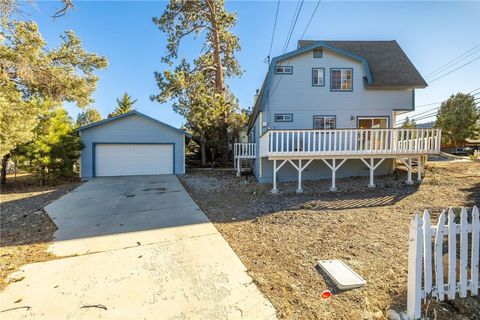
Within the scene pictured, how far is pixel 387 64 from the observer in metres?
12.0

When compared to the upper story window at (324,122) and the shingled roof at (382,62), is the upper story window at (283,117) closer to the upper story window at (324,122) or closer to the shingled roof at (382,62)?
the shingled roof at (382,62)

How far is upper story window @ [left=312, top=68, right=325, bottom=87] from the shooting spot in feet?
36.8

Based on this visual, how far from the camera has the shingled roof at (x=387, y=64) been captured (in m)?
11.1

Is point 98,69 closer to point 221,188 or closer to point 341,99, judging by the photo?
point 221,188

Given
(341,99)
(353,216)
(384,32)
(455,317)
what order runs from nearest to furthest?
(455,317) → (353,216) → (341,99) → (384,32)

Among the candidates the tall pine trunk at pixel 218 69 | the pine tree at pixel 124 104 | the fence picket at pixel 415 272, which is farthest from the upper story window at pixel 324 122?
the pine tree at pixel 124 104

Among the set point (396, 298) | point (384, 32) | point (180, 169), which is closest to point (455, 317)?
point (396, 298)

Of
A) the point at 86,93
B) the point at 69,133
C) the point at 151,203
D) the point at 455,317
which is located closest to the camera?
the point at 455,317

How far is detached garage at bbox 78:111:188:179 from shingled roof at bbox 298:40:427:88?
1002cm

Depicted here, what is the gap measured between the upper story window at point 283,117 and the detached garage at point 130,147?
21.9ft

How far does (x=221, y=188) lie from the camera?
10047mm

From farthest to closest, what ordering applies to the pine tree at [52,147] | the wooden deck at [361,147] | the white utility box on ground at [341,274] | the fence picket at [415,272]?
the pine tree at [52,147]
the wooden deck at [361,147]
the white utility box on ground at [341,274]
the fence picket at [415,272]

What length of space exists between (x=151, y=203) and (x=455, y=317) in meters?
6.96

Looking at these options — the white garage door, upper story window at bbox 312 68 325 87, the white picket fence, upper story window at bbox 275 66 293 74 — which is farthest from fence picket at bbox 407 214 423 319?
the white garage door
